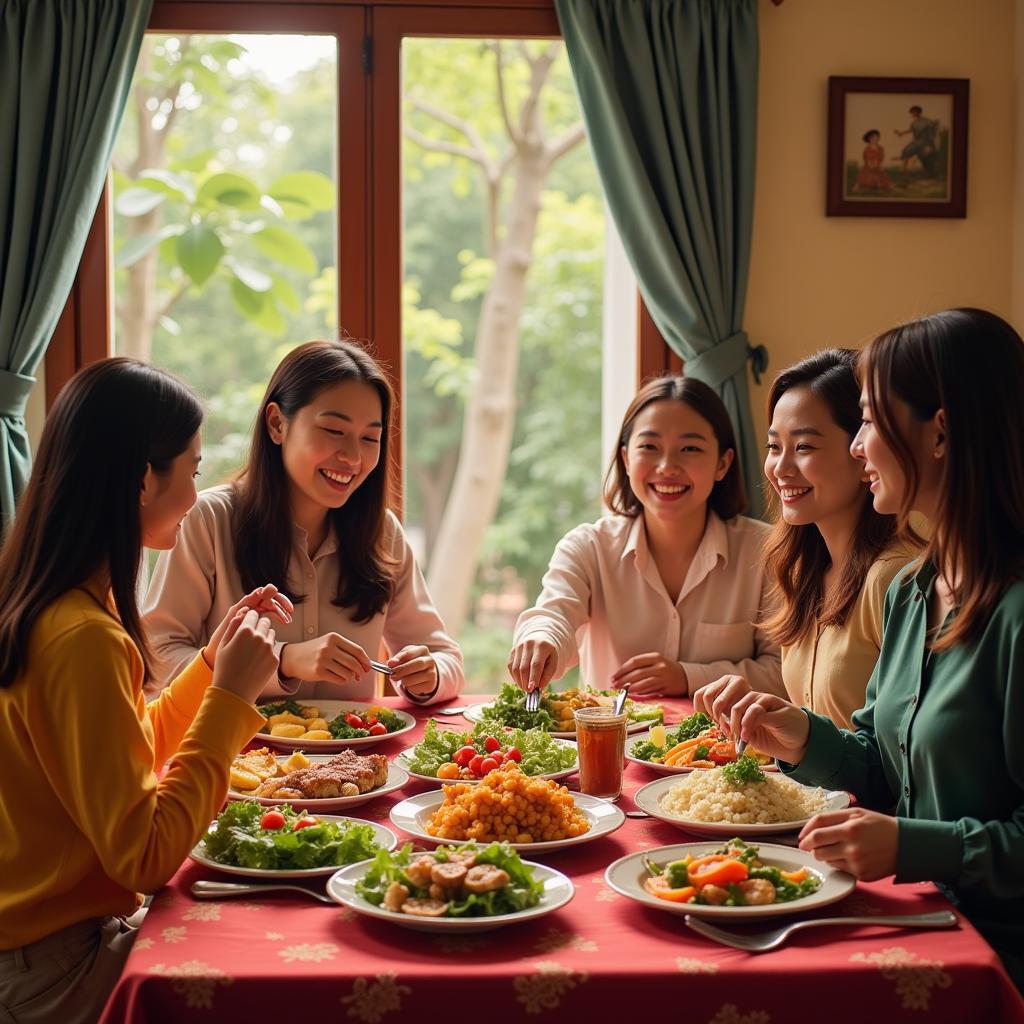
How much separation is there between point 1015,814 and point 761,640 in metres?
1.52

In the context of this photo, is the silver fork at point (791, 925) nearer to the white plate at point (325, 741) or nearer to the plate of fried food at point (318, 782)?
the plate of fried food at point (318, 782)

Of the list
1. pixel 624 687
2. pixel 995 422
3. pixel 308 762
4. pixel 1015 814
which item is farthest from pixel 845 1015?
pixel 624 687

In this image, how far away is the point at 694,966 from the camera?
1.22 metres

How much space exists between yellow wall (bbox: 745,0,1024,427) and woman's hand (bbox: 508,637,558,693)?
1679 millimetres

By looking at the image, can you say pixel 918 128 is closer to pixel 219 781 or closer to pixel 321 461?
pixel 321 461

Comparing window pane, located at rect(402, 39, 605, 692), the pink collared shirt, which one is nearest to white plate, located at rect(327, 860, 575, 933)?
the pink collared shirt

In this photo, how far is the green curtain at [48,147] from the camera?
11.8 feet

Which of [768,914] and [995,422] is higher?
[995,422]

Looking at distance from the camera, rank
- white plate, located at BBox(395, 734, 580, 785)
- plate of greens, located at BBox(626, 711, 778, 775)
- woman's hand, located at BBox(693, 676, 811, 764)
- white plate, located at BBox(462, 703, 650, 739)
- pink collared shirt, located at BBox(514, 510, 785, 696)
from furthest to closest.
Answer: pink collared shirt, located at BBox(514, 510, 785, 696)
white plate, located at BBox(462, 703, 650, 739)
plate of greens, located at BBox(626, 711, 778, 775)
white plate, located at BBox(395, 734, 580, 785)
woman's hand, located at BBox(693, 676, 811, 764)

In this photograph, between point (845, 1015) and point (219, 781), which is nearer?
point (845, 1015)

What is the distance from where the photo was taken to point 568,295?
7.32m

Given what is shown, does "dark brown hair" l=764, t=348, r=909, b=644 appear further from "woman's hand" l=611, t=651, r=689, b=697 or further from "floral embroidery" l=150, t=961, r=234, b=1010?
"floral embroidery" l=150, t=961, r=234, b=1010

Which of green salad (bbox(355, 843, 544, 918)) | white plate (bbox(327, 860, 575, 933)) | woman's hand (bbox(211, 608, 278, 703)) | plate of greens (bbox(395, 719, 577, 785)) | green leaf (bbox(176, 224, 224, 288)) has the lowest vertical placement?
plate of greens (bbox(395, 719, 577, 785))

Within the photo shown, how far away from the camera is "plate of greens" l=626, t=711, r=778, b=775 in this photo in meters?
1.98
